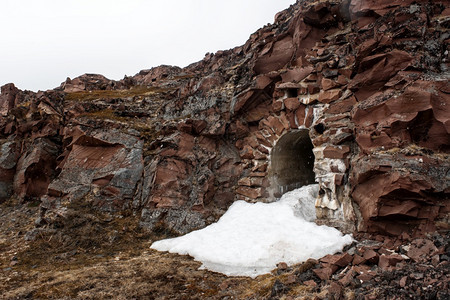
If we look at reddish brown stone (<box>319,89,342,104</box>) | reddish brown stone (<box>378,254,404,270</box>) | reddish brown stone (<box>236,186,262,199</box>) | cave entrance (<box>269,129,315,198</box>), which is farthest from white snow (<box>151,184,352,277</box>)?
reddish brown stone (<box>319,89,342,104</box>)

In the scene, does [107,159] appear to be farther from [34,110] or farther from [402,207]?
[402,207]

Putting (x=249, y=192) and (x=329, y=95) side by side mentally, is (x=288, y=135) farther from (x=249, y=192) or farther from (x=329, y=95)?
(x=249, y=192)

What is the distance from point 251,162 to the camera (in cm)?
1388

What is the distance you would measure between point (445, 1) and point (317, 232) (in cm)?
1019

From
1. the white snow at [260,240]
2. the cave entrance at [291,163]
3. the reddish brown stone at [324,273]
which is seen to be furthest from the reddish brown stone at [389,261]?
the cave entrance at [291,163]

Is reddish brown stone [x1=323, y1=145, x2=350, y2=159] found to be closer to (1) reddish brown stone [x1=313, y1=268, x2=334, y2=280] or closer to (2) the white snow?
(2) the white snow

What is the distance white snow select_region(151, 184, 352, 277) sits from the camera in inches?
313

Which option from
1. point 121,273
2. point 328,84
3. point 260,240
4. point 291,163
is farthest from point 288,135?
point 121,273

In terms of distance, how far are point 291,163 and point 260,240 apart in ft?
22.2

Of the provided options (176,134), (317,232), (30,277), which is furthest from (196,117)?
(30,277)

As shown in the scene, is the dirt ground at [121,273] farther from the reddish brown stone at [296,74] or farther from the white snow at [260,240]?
the reddish brown stone at [296,74]

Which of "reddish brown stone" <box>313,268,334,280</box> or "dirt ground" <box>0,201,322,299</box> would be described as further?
"dirt ground" <box>0,201,322,299</box>

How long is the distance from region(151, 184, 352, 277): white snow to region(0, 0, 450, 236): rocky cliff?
1.03 m

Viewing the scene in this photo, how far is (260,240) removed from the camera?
29.2ft
